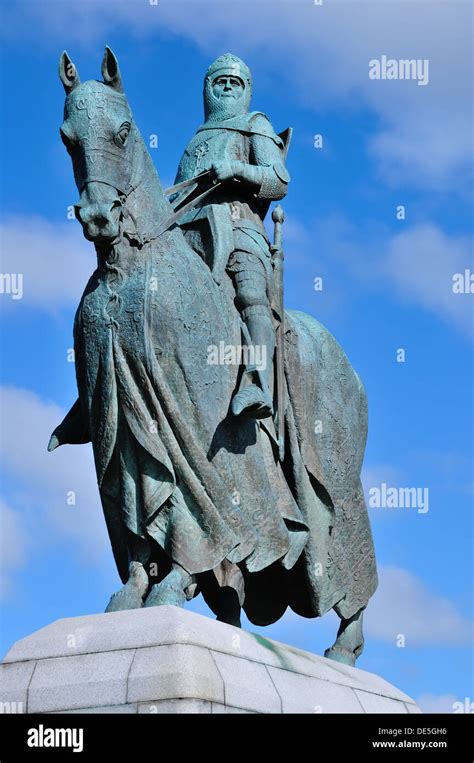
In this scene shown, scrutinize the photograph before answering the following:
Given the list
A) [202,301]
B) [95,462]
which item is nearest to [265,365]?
[202,301]

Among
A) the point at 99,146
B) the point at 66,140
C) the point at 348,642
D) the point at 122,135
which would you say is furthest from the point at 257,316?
the point at 348,642

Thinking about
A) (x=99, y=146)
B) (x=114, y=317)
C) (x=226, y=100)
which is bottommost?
(x=114, y=317)

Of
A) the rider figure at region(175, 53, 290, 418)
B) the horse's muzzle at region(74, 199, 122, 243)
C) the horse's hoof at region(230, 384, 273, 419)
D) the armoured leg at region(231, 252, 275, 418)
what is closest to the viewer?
the horse's muzzle at region(74, 199, 122, 243)

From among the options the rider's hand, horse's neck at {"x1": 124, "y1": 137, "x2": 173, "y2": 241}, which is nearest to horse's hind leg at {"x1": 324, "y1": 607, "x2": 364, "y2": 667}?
the rider's hand

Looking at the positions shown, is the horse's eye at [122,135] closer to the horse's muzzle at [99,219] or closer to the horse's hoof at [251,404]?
the horse's muzzle at [99,219]

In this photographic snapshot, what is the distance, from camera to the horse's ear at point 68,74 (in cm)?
1178

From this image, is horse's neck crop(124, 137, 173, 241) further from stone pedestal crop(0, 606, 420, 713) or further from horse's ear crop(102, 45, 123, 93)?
stone pedestal crop(0, 606, 420, 713)

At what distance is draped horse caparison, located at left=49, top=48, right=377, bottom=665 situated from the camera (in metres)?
11.6

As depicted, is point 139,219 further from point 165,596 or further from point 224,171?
point 165,596

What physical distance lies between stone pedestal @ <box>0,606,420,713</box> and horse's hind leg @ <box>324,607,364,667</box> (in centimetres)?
190

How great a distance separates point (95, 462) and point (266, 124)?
3.55 metres

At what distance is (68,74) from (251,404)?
2821mm

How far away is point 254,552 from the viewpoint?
12320 mm

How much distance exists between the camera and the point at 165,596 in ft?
37.1
